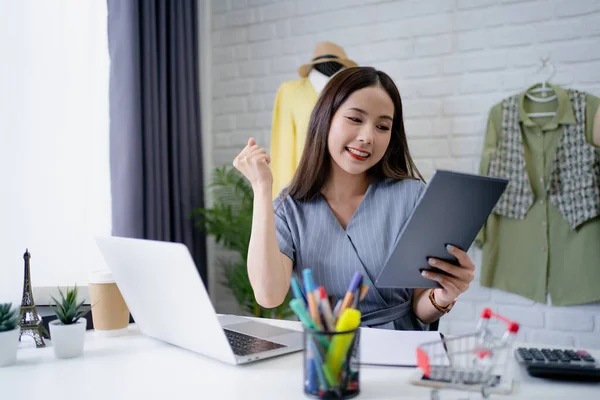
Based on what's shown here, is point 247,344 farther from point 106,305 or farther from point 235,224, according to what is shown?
point 235,224

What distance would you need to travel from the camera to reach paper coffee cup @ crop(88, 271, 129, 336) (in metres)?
1.23

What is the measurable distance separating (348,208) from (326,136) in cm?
20

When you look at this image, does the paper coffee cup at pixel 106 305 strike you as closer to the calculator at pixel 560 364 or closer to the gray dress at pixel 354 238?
the gray dress at pixel 354 238

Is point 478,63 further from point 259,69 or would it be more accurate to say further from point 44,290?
point 44,290

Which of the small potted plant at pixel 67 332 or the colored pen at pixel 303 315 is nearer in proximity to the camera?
the colored pen at pixel 303 315

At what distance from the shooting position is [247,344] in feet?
3.51

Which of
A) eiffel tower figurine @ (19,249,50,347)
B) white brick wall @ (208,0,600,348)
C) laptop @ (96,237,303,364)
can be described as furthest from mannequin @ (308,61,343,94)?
eiffel tower figurine @ (19,249,50,347)

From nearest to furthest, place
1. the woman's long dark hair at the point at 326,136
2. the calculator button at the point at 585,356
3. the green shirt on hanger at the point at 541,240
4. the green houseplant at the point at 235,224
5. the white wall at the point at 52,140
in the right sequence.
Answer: the calculator button at the point at 585,356, the woman's long dark hair at the point at 326,136, the white wall at the point at 52,140, the green shirt on hanger at the point at 541,240, the green houseplant at the point at 235,224

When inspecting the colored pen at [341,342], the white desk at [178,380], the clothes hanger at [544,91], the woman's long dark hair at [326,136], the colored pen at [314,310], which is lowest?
the white desk at [178,380]

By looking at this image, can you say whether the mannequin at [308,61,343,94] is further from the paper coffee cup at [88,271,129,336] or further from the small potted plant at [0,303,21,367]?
the small potted plant at [0,303,21,367]

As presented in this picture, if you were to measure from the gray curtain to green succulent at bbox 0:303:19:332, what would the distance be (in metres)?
1.31

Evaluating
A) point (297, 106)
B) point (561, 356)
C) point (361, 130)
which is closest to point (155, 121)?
point (297, 106)

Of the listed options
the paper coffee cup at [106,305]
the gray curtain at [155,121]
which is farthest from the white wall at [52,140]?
the paper coffee cup at [106,305]

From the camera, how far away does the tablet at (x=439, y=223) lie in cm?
96
